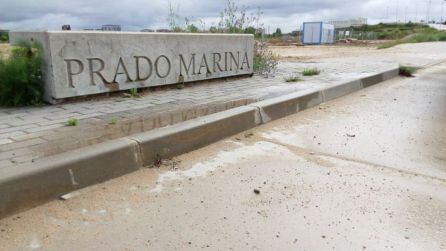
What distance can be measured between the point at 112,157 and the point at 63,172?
0.45 metres

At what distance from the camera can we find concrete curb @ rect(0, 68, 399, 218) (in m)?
2.75

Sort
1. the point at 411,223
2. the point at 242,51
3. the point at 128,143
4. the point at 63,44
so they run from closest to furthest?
the point at 411,223 < the point at 128,143 < the point at 63,44 < the point at 242,51

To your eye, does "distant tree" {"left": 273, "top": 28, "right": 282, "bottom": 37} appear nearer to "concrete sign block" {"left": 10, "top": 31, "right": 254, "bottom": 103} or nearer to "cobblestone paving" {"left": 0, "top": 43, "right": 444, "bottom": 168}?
"concrete sign block" {"left": 10, "top": 31, "right": 254, "bottom": 103}

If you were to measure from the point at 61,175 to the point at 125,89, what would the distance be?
2903 mm

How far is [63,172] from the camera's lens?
297cm

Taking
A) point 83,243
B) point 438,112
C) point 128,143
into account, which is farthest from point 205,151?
point 438,112

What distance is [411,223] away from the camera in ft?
8.79

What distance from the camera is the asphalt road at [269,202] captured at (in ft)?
8.07

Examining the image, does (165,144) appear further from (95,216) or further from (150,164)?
(95,216)

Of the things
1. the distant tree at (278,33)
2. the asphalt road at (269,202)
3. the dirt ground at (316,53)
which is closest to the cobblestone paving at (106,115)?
the asphalt road at (269,202)

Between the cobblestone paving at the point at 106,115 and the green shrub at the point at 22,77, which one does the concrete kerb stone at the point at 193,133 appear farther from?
the green shrub at the point at 22,77

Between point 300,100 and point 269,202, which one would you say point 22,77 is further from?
point 300,100

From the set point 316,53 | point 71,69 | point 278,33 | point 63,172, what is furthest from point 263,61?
point 278,33

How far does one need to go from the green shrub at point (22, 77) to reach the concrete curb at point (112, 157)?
208 cm
